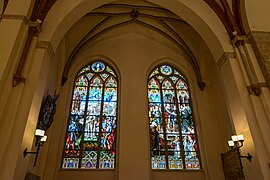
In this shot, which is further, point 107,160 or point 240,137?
point 107,160

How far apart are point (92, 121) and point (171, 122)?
3139mm

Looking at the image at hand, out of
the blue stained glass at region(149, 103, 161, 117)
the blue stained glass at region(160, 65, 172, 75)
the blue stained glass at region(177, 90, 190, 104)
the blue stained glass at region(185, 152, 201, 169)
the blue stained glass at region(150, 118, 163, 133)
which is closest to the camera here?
the blue stained glass at region(185, 152, 201, 169)

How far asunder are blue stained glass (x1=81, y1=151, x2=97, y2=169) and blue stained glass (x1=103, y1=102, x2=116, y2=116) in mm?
1613

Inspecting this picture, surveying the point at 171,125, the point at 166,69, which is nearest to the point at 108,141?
the point at 171,125

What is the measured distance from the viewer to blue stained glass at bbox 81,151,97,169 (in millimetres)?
7635

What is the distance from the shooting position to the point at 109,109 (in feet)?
29.0

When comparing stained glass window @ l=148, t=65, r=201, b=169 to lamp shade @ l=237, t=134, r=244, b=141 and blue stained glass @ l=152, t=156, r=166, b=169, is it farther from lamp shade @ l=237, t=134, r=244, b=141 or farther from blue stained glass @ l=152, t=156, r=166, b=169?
lamp shade @ l=237, t=134, r=244, b=141

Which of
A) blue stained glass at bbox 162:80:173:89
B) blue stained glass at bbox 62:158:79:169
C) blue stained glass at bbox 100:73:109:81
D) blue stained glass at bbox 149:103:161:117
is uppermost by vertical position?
blue stained glass at bbox 100:73:109:81

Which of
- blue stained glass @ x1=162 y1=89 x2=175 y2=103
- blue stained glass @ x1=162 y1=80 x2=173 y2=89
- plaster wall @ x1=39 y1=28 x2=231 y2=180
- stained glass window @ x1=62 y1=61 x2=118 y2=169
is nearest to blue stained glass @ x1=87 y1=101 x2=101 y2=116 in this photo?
stained glass window @ x1=62 y1=61 x2=118 y2=169

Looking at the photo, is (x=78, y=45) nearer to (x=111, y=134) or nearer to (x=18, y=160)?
(x=111, y=134)

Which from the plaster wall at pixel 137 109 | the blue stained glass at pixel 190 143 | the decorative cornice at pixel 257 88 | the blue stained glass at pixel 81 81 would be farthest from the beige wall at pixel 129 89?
the blue stained glass at pixel 81 81

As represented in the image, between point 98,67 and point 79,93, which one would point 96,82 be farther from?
point 79,93

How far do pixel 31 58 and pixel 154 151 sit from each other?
5322 mm

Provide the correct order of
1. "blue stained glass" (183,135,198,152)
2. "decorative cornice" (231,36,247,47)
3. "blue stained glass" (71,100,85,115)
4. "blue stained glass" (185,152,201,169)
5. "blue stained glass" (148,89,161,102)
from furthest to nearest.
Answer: "blue stained glass" (148,89,161,102) < "blue stained glass" (71,100,85,115) < "blue stained glass" (183,135,198,152) < "blue stained glass" (185,152,201,169) < "decorative cornice" (231,36,247,47)
